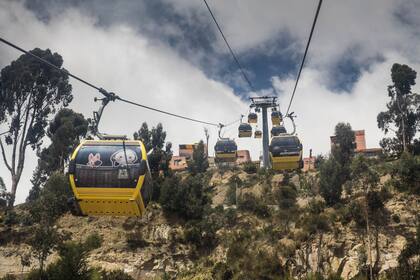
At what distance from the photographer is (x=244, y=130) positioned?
38.9m

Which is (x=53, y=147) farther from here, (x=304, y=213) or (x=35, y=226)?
(x=304, y=213)

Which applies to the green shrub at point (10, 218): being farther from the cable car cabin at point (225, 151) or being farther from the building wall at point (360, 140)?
the building wall at point (360, 140)

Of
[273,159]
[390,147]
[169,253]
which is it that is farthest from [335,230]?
[390,147]

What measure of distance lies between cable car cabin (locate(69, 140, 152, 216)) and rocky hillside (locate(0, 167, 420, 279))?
16994 mm

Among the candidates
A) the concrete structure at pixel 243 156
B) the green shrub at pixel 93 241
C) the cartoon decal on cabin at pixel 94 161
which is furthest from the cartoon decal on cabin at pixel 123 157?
the concrete structure at pixel 243 156

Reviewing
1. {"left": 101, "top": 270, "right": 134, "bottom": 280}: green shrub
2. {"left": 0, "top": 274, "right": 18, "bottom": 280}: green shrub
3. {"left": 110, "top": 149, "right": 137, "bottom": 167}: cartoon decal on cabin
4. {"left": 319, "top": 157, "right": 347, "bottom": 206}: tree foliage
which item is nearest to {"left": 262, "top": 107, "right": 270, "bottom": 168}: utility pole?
{"left": 319, "top": 157, "right": 347, "bottom": 206}: tree foliage

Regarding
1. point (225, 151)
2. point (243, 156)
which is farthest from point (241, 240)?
point (243, 156)

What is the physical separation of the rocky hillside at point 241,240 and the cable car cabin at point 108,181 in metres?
17.0

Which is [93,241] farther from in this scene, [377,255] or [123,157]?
[377,255]

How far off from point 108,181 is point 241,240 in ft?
65.6

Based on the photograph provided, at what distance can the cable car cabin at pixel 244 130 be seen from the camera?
3888 cm

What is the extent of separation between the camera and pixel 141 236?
28.1m

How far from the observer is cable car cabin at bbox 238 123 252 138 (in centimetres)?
3888

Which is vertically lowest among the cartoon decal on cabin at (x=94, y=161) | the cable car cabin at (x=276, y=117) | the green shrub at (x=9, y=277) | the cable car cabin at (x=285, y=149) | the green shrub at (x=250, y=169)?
the green shrub at (x=9, y=277)
